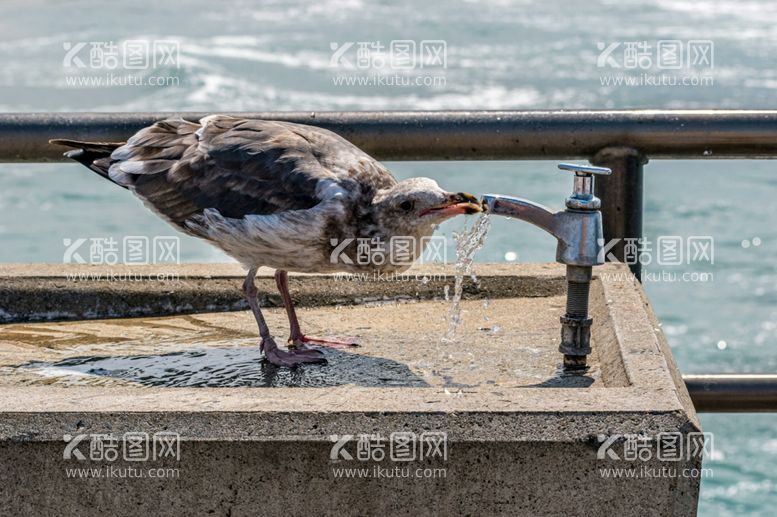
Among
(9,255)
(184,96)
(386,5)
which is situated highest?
(386,5)

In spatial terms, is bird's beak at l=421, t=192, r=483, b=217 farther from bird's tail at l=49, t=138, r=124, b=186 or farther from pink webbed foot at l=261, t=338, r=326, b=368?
bird's tail at l=49, t=138, r=124, b=186

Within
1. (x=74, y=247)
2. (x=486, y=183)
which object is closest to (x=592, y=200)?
(x=74, y=247)

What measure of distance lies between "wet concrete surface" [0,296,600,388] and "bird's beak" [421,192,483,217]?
459mm

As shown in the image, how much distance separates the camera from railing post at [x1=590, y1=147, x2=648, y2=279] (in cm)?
448

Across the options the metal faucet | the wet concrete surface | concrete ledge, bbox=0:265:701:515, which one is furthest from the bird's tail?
the metal faucet

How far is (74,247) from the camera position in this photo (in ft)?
51.1

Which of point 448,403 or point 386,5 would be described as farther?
point 386,5

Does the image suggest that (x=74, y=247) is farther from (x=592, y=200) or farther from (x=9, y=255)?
(x=592, y=200)

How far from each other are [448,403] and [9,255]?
1374 centimetres

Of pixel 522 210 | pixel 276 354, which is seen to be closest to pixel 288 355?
pixel 276 354

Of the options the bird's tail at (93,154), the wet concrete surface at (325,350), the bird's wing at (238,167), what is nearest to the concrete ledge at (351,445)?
the wet concrete surface at (325,350)

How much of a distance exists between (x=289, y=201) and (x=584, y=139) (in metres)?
1.18

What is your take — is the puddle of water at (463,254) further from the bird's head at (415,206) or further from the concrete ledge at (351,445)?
the concrete ledge at (351,445)

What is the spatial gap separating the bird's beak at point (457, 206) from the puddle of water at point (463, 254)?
0.05 metres
